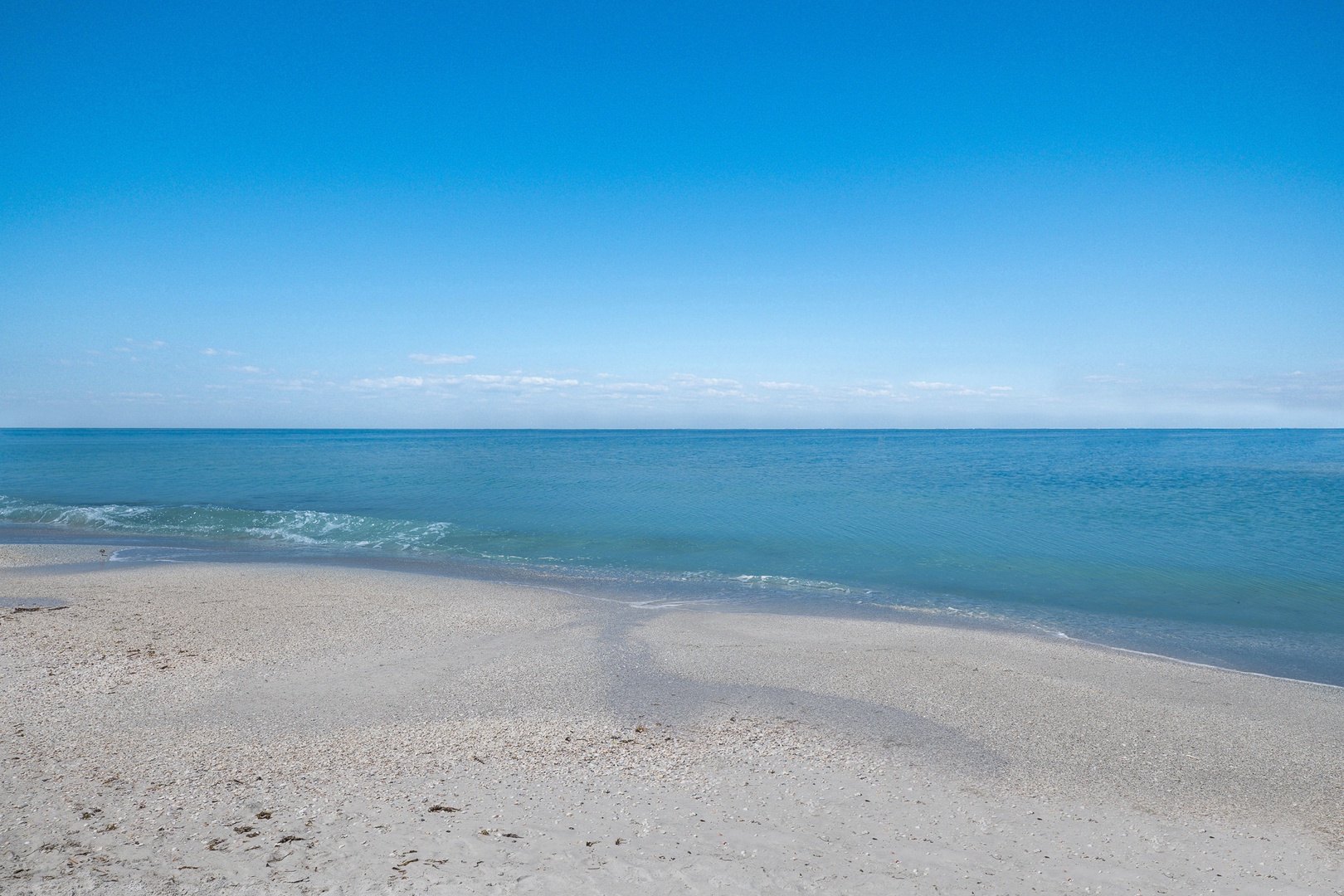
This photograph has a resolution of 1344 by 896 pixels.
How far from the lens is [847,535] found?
22.5 m

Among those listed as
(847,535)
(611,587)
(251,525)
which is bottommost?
(611,587)

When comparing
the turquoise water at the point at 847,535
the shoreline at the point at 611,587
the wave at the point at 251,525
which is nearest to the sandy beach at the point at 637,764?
the shoreline at the point at 611,587

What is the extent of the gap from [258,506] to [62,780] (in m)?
25.5

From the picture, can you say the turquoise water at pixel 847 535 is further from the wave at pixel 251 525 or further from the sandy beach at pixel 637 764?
the sandy beach at pixel 637 764

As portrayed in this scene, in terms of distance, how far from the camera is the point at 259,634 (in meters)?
10.9

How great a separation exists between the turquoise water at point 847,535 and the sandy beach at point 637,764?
3.65 metres

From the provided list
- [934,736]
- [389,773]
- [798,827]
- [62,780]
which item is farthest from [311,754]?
[934,736]

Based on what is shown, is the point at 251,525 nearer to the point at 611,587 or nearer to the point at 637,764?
the point at 611,587

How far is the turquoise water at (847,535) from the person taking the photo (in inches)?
564

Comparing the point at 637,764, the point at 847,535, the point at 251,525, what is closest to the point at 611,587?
the point at 637,764

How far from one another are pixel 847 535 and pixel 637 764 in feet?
56.0

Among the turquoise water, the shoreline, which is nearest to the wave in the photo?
the turquoise water

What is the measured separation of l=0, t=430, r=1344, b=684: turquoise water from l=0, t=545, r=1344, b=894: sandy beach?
3646 millimetres

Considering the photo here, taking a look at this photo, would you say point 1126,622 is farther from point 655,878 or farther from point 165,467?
point 165,467
